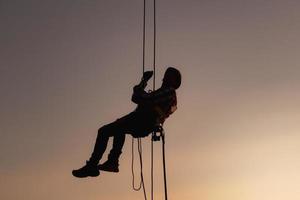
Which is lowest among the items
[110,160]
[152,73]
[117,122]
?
[110,160]

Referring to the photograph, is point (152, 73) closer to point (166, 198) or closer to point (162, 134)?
point (162, 134)

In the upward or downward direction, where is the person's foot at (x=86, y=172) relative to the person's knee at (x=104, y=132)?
downward

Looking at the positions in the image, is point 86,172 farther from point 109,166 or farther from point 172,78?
point 172,78

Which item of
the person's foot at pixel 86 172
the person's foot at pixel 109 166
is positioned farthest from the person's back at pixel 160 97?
the person's foot at pixel 86 172

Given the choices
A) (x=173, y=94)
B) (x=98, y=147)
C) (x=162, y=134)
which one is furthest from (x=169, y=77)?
(x=98, y=147)

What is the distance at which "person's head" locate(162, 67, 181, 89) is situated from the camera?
10.7 metres

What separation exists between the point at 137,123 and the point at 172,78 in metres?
1.03

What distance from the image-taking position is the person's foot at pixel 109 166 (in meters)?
10.6

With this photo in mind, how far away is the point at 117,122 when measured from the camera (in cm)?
1079

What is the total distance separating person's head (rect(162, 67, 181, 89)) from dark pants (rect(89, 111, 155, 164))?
67cm

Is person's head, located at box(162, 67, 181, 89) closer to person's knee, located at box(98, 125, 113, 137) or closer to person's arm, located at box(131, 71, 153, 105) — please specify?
person's arm, located at box(131, 71, 153, 105)

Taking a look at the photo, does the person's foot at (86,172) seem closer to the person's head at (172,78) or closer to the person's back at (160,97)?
the person's back at (160,97)

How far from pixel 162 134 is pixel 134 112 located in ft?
2.33

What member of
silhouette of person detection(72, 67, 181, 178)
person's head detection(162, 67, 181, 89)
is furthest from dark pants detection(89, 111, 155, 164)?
person's head detection(162, 67, 181, 89)
